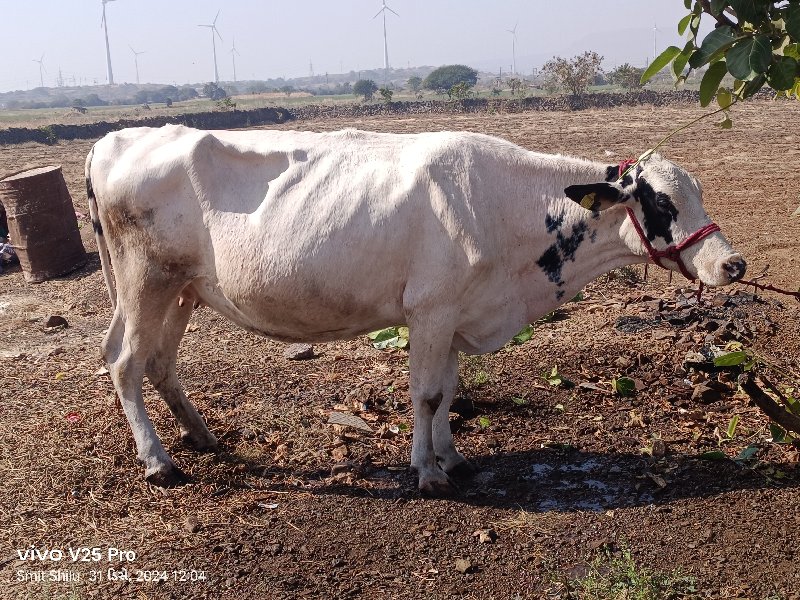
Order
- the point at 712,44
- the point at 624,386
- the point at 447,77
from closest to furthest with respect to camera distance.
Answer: the point at 712,44 → the point at 624,386 → the point at 447,77

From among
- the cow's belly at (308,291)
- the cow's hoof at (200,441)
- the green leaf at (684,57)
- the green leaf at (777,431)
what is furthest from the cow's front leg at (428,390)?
the green leaf at (684,57)

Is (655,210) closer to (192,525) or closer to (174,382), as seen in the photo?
(192,525)

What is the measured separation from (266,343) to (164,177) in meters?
2.97

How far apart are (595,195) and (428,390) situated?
1495 millimetres

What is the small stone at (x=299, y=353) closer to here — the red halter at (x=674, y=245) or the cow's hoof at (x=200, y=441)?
the cow's hoof at (x=200, y=441)

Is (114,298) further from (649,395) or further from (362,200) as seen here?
(649,395)

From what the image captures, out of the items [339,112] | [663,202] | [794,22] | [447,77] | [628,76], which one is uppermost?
[447,77]

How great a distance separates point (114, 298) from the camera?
5.73 metres

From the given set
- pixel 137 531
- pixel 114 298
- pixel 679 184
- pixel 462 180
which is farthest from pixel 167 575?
pixel 679 184

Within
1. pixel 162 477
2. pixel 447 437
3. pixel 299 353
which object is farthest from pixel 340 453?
pixel 299 353

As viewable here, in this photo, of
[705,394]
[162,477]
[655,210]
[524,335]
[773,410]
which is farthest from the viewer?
[524,335]

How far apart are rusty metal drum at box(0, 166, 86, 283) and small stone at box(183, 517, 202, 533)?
704 cm

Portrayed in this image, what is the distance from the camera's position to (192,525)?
471cm

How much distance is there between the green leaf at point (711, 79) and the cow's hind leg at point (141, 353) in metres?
3.36
